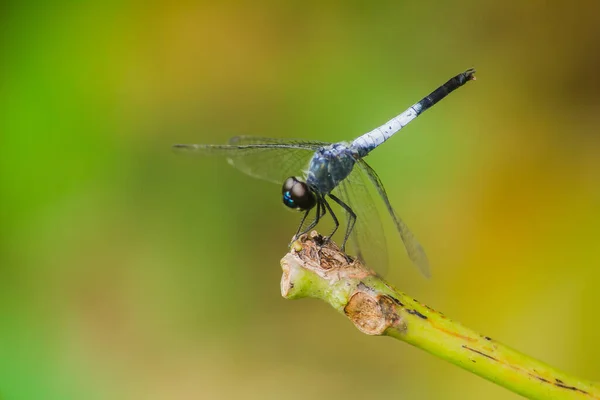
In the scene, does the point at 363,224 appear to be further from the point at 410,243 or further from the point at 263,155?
the point at 263,155

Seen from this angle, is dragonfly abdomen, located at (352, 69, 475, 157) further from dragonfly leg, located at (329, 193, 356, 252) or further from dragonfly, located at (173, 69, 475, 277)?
dragonfly leg, located at (329, 193, 356, 252)

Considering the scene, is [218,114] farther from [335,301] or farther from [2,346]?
[335,301]

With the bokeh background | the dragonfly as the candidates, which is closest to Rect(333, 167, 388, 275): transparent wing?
the dragonfly

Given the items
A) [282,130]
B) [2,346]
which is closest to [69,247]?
[2,346]

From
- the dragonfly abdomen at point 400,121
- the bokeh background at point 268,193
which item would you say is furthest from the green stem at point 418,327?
the bokeh background at point 268,193

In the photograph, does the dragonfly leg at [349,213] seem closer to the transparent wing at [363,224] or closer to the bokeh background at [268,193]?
the transparent wing at [363,224]

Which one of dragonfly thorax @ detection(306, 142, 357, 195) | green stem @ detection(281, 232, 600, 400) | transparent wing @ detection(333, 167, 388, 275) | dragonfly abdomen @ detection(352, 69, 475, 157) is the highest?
dragonfly abdomen @ detection(352, 69, 475, 157)

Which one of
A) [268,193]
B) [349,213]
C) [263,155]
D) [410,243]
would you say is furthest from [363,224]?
[268,193]
